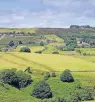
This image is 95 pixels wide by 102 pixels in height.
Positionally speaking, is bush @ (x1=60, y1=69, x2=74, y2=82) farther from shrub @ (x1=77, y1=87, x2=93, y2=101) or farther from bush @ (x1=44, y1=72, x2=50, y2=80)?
shrub @ (x1=77, y1=87, x2=93, y2=101)

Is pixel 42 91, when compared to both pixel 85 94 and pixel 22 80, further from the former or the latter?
pixel 22 80

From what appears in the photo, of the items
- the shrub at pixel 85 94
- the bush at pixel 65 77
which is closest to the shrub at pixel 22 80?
the bush at pixel 65 77

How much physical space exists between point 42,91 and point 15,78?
1508 cm

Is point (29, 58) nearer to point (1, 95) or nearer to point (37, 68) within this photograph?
point (37, 68)

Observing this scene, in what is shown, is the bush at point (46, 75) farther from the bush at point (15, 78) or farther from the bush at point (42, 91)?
the bush at point (42, 91)

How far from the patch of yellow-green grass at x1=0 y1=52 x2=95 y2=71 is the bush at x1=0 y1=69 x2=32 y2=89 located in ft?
55.3

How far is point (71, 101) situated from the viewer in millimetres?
105125

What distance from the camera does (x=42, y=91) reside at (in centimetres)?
12119

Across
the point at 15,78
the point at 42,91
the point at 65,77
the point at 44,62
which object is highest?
the point at 44,62

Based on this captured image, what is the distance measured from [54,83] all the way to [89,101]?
2351cm

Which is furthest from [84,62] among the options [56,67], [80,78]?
[80,78]

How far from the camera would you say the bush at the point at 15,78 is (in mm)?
131625

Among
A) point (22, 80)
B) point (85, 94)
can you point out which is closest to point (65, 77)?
point (22, 80)

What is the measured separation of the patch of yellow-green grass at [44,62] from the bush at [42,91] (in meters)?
27.9
